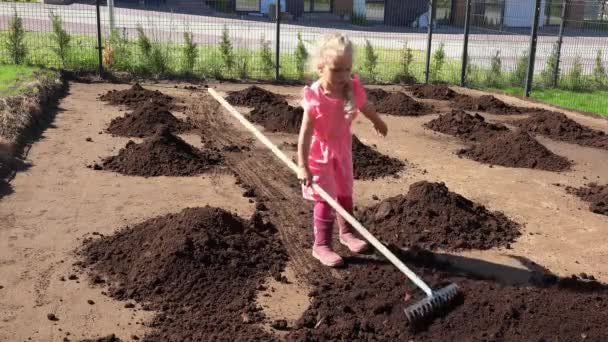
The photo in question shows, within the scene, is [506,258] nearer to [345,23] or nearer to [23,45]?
[23,45]

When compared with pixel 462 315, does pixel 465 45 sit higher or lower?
higher

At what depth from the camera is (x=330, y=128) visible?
16.0ft

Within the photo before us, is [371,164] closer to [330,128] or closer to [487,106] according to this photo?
[330,128]

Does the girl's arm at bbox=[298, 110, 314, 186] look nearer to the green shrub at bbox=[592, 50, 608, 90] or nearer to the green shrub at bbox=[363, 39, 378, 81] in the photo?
the green shrub at bbox=[363, 39, 378, 81]

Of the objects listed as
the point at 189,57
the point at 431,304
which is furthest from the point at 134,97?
the point at 431,304

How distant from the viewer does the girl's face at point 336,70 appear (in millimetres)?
4500

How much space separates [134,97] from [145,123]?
2333mm

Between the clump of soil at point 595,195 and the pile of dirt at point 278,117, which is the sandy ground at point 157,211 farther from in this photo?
the pile of dirt at point 278,117

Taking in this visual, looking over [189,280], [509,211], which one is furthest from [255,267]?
[509,211]

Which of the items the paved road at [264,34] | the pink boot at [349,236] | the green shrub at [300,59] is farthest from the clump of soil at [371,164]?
the paved road at [264,34]

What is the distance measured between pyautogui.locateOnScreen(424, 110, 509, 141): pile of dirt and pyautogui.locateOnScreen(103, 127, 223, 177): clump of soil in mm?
4030

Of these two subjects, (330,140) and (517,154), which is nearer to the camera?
(330,140)

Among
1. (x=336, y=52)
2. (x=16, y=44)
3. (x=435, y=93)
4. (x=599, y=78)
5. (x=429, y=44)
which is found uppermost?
(x=336, y=52)

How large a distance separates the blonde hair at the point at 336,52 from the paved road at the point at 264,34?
43.2 ft
